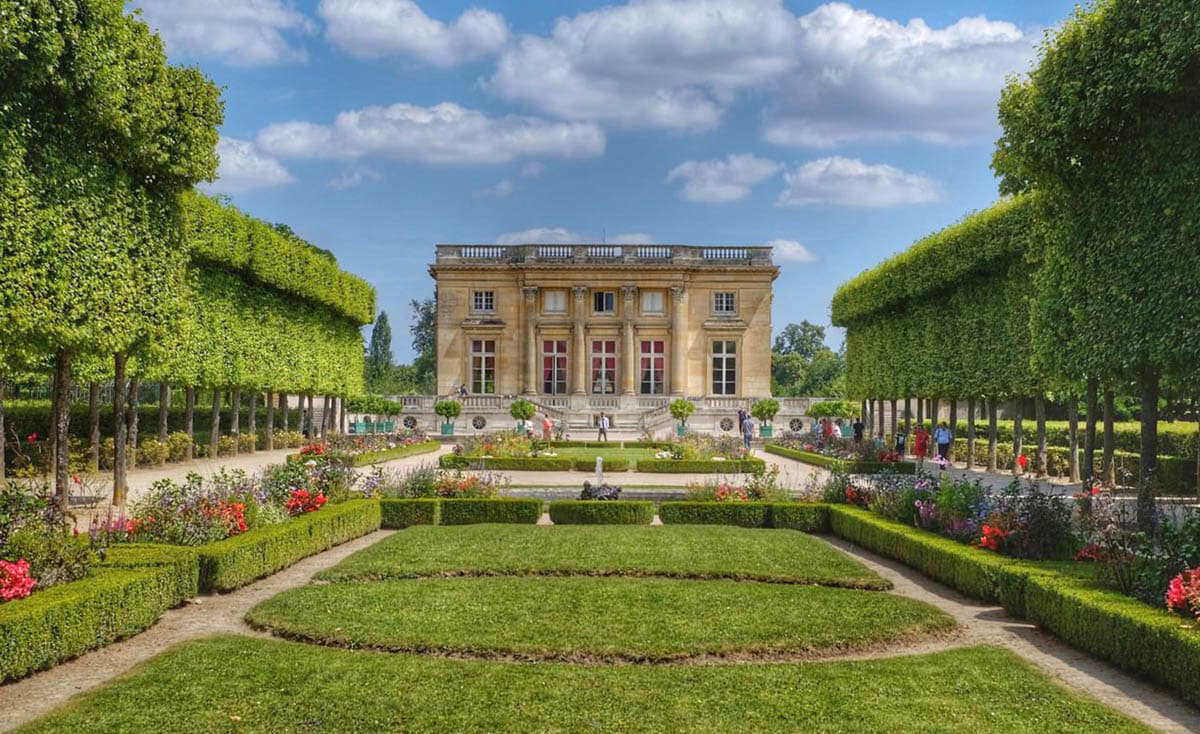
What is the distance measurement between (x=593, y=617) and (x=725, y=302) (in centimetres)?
4257

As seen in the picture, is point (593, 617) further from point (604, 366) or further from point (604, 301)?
point (604, 301)

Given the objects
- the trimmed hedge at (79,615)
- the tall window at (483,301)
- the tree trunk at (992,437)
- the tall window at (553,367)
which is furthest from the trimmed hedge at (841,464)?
the tall window at (483,301)

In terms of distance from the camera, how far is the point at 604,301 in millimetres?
50062

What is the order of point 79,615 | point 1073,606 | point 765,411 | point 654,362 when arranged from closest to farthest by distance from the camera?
point 79,615, point 1073,606, point 765,411, point 654,362

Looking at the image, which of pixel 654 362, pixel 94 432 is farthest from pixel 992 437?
pixel 654 362

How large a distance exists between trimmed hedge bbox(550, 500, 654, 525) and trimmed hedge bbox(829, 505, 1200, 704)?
14.4 feet

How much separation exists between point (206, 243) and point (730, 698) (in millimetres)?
21558

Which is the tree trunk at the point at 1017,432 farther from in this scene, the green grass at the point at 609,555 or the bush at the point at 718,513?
the green grass at the point at 609,555

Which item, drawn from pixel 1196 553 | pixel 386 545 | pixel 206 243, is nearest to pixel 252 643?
pixel 386 545

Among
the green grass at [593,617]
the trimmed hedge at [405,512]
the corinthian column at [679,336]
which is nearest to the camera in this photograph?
the green grass at [593,617]

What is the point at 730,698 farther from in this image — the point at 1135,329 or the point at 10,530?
the point at 1135,329

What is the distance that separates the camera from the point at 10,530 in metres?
8.30

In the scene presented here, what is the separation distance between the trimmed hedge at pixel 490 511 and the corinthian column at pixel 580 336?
1319 inches

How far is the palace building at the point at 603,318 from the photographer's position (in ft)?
161
